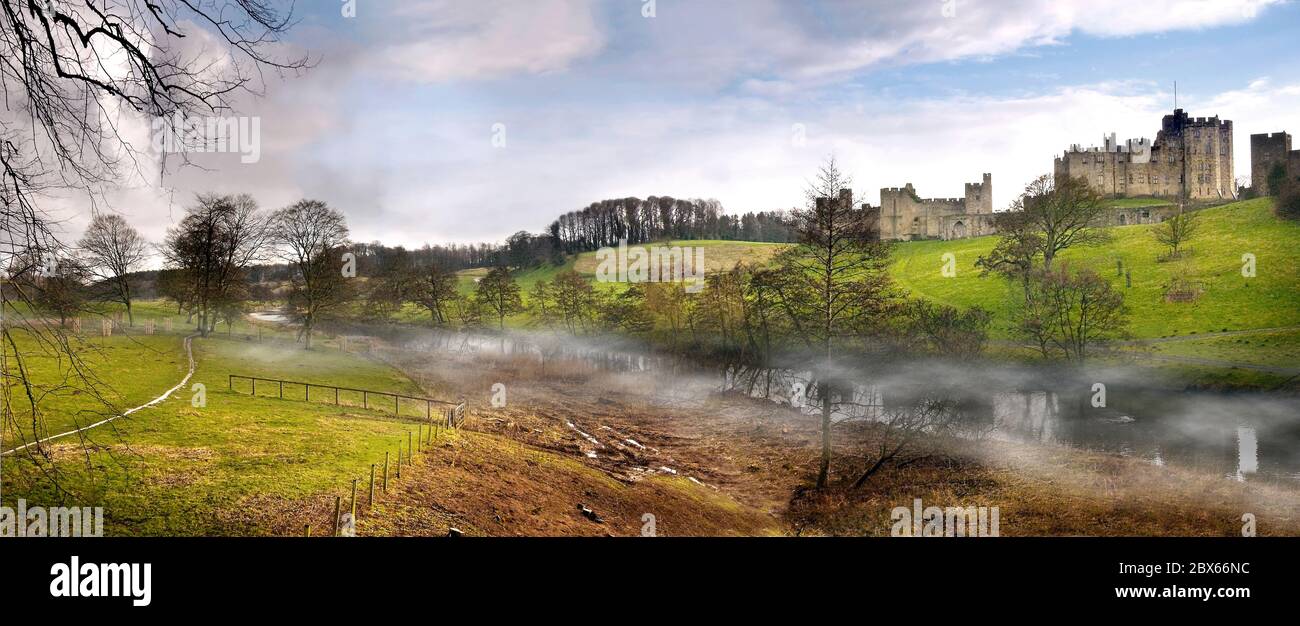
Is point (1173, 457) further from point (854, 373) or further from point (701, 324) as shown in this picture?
point (701, 324)

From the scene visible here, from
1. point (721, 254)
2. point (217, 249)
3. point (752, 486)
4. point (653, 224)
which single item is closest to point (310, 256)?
point (217, 249)

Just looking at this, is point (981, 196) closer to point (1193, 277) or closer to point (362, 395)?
point (1193, 277)

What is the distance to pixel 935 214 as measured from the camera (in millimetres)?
89438

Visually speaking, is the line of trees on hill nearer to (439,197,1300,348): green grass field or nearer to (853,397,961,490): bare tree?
(439,197,1300,348): green grass field

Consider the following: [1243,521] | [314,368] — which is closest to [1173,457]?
[1243,521]

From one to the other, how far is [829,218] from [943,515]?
329 inches

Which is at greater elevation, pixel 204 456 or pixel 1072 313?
pixel 1072 313

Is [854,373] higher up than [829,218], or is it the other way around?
[829,218]

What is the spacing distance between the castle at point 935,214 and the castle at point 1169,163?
9947 millimetres

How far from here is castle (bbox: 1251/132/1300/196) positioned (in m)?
65.8

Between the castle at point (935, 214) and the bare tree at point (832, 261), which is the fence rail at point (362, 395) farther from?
the castle at point (935, 214)

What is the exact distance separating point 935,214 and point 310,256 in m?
79.5

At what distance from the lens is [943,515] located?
→ 16.9 meters

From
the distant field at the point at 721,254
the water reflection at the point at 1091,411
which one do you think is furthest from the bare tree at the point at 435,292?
the distant field at the point at 721,254
